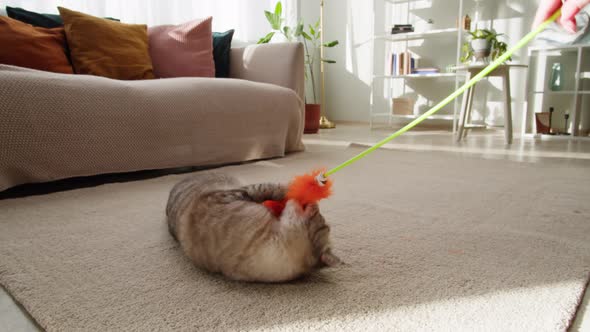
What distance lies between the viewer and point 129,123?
5.16 feet

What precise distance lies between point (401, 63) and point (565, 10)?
375cm

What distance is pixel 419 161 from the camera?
6.75 feet

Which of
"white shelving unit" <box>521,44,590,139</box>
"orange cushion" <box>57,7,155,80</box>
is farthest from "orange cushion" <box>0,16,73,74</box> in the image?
"white shelving unit" <box>521,44,590,139</box>

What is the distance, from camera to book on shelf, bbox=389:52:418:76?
160 inches

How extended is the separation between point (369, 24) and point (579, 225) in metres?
3.99

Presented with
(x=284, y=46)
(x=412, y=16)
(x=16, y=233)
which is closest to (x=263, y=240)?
(x=16, y=233)

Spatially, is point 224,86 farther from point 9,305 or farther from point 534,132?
point 534,132

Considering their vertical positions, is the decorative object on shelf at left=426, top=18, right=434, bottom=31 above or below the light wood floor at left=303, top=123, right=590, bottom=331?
above

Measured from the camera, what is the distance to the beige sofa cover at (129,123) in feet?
4.42

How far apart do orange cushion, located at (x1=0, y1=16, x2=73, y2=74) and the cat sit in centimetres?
157

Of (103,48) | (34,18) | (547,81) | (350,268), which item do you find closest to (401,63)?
(547,81)

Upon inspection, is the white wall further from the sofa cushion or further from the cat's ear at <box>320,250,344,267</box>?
the cat's ear at <box>320,250,344,267</box>

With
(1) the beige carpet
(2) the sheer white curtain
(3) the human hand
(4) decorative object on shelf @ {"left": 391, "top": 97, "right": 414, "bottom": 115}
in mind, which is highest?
(2) the sheer white curtain

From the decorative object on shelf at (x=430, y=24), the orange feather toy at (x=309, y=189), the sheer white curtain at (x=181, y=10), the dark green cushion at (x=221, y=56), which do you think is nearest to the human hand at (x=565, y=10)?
the orange feather toy at (x=309, y=189)
